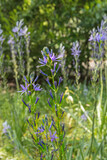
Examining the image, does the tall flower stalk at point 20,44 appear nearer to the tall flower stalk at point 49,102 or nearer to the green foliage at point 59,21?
the tall flower stalk at point 49,102

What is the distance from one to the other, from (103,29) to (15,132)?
1.98 meters

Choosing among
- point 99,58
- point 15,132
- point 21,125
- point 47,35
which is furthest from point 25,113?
point 47,35

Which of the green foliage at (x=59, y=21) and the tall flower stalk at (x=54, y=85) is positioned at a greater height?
the green foliage at (x=59, y=21)

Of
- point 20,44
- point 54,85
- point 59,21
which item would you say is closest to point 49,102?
point 54,85

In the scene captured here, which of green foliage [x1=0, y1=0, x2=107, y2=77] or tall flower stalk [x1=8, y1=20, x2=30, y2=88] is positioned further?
green foliage [x1=0, y1=0, x2=107, y2=77]

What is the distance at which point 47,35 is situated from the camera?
220 inches

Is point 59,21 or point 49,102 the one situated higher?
point 59,21

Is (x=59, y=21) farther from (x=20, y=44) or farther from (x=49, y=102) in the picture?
(x=49, y=102)

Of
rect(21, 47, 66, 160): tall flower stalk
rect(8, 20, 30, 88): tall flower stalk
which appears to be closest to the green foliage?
rect(8, 20, 30, 88): tall flower stalk

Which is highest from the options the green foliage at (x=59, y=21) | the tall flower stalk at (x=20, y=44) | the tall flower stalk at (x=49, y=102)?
the green foliage at (x=59, y=21)

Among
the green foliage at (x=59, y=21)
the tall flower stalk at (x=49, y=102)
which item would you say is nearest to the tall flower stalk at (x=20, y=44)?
the tall flower stalk at (x=49, y=102)

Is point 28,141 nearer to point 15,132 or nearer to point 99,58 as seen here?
point 15,132

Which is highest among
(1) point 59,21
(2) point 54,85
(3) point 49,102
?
(1) point 59,21

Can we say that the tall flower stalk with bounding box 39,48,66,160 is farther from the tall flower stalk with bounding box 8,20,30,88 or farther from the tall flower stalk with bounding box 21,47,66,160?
the tall flower stalk with bounding box 8,20,30,88
